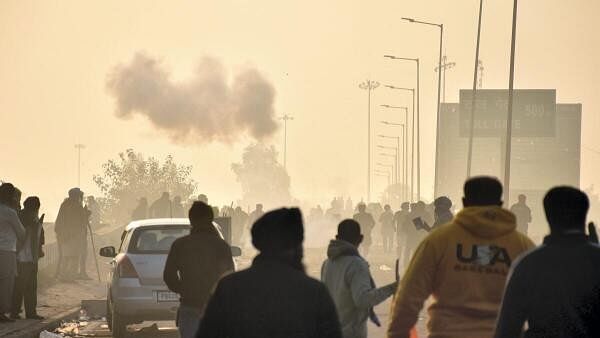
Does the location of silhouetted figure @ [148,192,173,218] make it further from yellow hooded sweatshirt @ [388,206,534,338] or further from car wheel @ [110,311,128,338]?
yellow hooded sweatshirt @ [388,206,534,338]

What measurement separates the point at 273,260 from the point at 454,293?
1.70m

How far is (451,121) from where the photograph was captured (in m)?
113

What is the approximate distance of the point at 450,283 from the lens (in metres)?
8.06

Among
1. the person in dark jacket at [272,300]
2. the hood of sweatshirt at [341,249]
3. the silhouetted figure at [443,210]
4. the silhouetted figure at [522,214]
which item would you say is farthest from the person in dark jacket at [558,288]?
the silhouetted figure at [522,214]

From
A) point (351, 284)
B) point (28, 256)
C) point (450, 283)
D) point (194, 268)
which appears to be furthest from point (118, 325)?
point (450, 283)

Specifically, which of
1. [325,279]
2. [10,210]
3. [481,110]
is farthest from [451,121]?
[325,279]

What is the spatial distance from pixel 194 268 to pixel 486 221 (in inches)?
171

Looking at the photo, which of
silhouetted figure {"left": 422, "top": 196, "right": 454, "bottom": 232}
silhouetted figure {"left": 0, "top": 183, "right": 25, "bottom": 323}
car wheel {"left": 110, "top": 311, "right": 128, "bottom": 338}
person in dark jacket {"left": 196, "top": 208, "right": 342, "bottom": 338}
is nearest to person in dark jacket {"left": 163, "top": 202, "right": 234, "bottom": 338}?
person in dark jacket {"left": 196, "top": 208, "right": 342, "bottom": 338}

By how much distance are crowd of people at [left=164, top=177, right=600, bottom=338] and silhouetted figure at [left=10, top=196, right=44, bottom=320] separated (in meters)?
10.9

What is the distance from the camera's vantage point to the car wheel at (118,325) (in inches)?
752

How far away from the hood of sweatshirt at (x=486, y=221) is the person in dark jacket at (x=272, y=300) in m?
1.67

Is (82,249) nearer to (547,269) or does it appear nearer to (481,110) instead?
(547,269)

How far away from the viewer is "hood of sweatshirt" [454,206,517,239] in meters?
8.12

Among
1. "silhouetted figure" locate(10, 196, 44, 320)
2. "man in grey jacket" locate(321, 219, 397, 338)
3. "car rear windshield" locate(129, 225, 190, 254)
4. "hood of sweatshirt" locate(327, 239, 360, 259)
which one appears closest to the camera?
"man in grey jacket" locate(321, 219, 397, 338)
